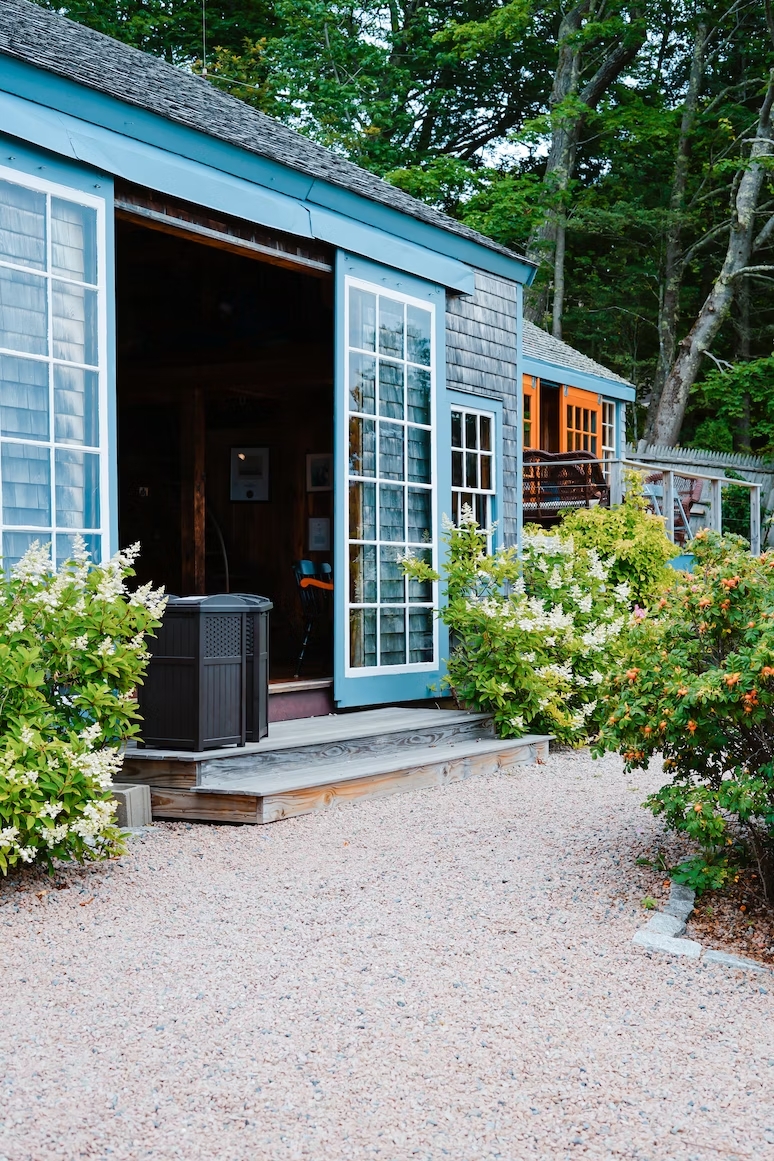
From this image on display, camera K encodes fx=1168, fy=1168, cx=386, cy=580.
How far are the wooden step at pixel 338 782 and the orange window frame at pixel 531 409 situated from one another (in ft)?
27.1

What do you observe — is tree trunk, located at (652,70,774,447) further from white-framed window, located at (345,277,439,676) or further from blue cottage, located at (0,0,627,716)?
white-framed window, located at (345,277,439,676)

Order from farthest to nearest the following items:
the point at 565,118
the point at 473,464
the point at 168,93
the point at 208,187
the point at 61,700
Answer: the point at 565,118
the point at 473,464
the point at 168,93
the point at 208,187
the point at 61,700

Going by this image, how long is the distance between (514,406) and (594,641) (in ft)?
7.66

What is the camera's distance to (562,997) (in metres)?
3.45

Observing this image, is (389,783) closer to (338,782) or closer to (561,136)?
(338,782)

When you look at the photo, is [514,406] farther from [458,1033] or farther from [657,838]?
[458,1033]

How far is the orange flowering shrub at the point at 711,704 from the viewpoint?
4113 mm

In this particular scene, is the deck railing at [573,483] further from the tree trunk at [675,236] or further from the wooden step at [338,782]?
the tree trunk at [675,236]

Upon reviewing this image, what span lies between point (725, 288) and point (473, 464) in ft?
44.2

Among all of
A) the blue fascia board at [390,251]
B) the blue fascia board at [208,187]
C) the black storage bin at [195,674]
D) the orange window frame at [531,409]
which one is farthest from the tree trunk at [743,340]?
the black storage bin at [195,674]

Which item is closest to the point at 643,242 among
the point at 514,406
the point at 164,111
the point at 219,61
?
the point at 219,61

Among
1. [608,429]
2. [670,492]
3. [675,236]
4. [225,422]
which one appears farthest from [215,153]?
[675,236]

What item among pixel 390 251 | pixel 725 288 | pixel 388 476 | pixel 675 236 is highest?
pixel 675 236

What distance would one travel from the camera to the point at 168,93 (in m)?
6.99
